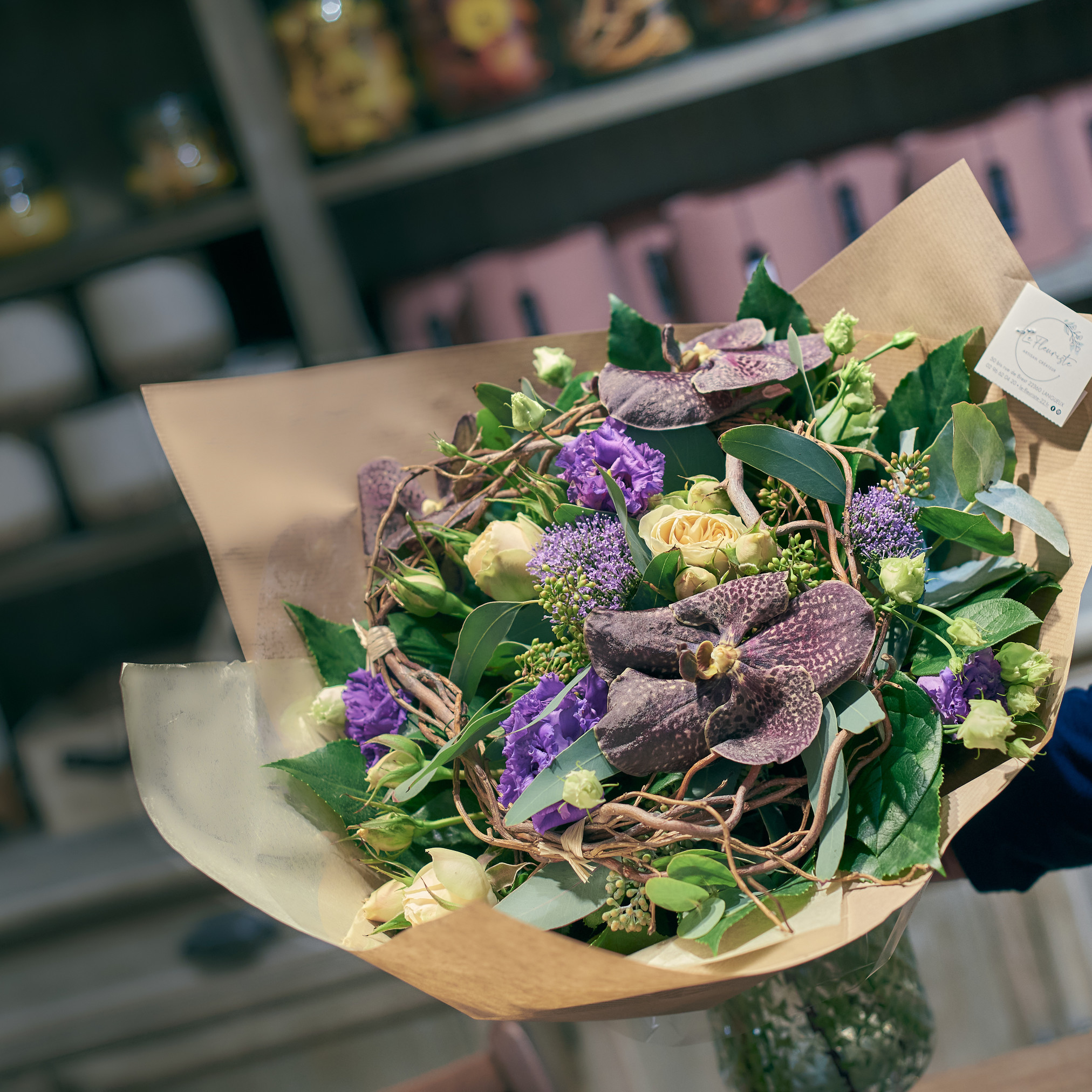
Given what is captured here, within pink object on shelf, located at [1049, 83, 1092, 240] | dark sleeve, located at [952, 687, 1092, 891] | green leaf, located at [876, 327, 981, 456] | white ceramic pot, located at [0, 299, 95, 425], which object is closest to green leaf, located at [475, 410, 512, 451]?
green leaf, located at [876, 327, 981, 456]

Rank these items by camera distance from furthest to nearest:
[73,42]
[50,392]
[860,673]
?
[73,42]
[50,392]
[860,673]

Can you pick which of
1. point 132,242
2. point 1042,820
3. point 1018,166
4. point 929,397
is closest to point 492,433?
point 929,397

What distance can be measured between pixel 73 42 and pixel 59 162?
180 mm

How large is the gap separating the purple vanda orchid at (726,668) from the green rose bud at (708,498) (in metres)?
0.05

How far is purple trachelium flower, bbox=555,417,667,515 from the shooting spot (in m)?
0.41

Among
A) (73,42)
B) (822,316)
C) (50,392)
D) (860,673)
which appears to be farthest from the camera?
(73,42)

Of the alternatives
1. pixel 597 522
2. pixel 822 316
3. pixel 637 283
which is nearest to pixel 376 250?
pixel 637 283

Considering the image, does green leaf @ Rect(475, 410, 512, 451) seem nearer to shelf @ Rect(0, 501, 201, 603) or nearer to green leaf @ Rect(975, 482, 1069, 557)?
green leaf @ Rect(975, 482, 1069, 557)

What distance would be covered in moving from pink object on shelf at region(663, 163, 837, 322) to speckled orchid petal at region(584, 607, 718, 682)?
0.92 meters

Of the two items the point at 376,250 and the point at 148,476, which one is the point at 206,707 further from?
the point at 376,250

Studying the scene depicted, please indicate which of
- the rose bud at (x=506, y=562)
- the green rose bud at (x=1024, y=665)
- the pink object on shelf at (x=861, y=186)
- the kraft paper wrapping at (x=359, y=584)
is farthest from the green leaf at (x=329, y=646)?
the pink object on shelf at (x=861, y=186)

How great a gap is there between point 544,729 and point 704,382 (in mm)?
182

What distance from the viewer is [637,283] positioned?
1262 mm

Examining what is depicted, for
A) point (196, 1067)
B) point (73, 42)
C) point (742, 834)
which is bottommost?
point (196, 1067)
